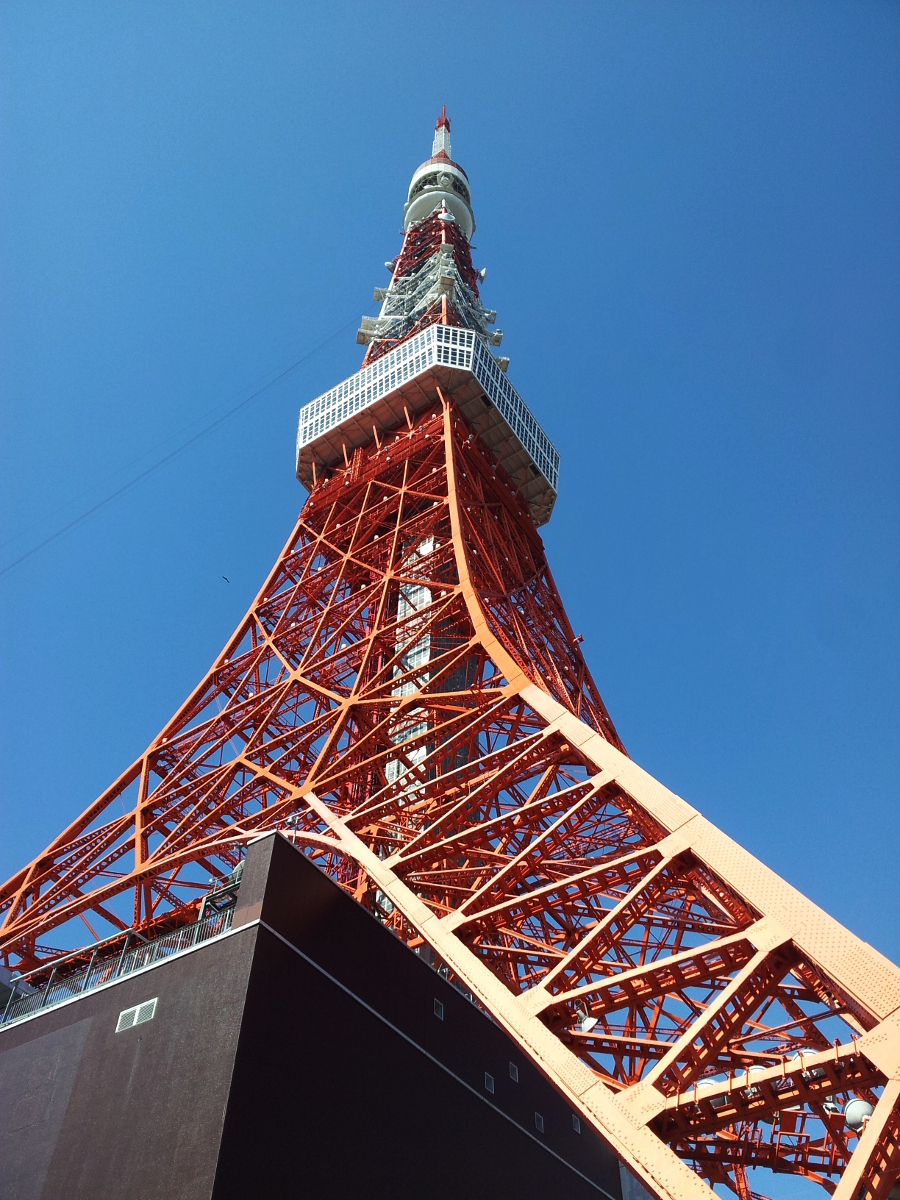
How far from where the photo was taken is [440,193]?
43875 millimetres

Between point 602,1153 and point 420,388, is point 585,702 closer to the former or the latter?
point 602,1153

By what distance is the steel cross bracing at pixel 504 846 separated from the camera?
9.09m

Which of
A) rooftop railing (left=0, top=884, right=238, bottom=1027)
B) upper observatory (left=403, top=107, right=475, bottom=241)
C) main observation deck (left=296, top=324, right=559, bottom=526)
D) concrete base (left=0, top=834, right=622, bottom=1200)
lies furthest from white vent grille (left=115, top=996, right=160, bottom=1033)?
upper observatory (left=403, top=107, right=475, bottom=241)

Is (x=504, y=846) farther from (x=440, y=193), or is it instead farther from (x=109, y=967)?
(x=440, y=193)

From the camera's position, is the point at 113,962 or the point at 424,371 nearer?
the point at 113,962

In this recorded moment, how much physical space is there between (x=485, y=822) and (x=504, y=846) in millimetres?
1470

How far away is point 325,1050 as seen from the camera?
40.9 ft

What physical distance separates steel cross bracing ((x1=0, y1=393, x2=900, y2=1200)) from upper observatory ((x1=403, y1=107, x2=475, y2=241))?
60.6 ft

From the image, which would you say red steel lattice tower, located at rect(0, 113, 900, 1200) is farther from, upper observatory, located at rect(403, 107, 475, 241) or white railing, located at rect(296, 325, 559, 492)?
upper observatory, located at rect(403, 107, 475, 241)

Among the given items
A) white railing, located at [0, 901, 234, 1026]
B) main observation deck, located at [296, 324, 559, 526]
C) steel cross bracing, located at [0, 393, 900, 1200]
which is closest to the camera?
steel cross bracing, located at [0, 393, 900, 1200]

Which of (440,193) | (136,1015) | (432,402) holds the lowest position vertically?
(136,1015)

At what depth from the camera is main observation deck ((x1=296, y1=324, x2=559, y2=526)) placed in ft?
97.9

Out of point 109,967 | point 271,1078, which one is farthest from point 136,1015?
point 271,1078

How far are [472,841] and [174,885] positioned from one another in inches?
285
